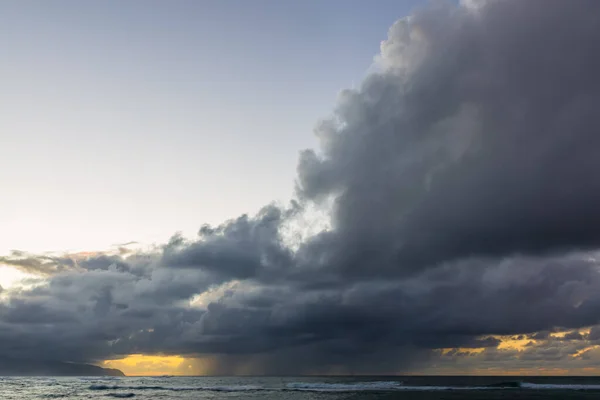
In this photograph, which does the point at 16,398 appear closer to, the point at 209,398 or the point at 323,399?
the point at 209,398

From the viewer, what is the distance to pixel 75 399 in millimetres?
99312

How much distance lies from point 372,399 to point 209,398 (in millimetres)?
35757

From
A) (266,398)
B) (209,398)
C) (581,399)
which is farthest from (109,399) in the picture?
(581,399)

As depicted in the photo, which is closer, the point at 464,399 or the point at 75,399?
the point at 464,399

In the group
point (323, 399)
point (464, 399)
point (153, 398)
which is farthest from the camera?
point (153, 398)

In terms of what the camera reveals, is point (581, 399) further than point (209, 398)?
No

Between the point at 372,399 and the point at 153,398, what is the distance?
4839cm

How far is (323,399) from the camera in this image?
99.0 m

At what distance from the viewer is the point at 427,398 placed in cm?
9569

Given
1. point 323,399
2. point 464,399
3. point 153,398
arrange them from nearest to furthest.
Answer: point 464,399
point 323,399
point 153,398

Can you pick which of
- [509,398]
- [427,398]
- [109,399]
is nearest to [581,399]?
A: [509,398]

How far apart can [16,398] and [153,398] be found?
97.6 ft

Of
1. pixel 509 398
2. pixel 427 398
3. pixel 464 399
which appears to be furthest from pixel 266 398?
pixel 509 398

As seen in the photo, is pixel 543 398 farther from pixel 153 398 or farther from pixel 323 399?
pixel 153 398
